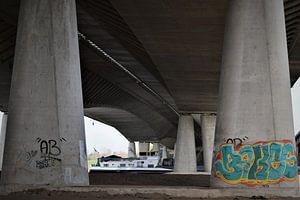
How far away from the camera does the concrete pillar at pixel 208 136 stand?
62.8 meters

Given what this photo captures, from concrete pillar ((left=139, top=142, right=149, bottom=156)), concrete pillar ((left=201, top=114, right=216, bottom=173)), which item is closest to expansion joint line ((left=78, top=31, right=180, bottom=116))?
concrete pillar ((left=201, top=114, right=216, bottom=173))

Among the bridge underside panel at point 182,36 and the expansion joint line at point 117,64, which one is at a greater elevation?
the expansion joint line at point 117,64

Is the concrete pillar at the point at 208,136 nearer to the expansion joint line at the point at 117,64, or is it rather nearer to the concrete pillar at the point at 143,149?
the expansion joint line at the point at 117,64

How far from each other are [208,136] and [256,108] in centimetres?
4343

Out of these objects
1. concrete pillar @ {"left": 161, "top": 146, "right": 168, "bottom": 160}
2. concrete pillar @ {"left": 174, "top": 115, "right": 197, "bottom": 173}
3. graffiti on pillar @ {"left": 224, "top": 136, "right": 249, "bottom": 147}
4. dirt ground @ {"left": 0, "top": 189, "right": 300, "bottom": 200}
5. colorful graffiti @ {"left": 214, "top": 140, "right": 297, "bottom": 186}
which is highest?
concrete pillar @ {"left": 161, "top": 146, "right": 168, "bottom": 160}

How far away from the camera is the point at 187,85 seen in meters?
50.5

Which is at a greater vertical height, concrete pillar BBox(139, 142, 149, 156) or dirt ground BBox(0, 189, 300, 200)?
concrete pillar BBox(139, 142, 149, 156)

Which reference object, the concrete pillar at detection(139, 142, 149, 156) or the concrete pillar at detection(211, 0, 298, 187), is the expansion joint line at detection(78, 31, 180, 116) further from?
the concrete pillar at detection(139, 142, 149, 156)

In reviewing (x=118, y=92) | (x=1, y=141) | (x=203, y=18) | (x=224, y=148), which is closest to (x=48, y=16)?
(x=224, y=148)

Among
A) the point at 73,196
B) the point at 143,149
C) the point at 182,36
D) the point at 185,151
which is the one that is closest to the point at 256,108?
the point at 73,196

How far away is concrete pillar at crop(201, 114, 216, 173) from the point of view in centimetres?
6275

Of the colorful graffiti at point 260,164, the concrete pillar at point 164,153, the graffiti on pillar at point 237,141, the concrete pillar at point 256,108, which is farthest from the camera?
the concrete pillar at point 164,153

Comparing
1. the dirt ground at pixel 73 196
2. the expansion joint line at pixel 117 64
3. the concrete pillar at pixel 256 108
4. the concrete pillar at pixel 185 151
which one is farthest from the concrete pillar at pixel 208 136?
the dirt ground at pixel 73 196

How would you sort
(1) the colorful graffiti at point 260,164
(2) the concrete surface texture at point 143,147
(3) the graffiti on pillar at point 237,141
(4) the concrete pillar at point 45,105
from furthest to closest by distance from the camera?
1. (2) the concrete surface texture at point 143,147
2. (4) the concrete pillar at point 45,105
3. (3) the graffiti on pillar at point 237,141
4. (1) the colorful graffiti at point 260,164
